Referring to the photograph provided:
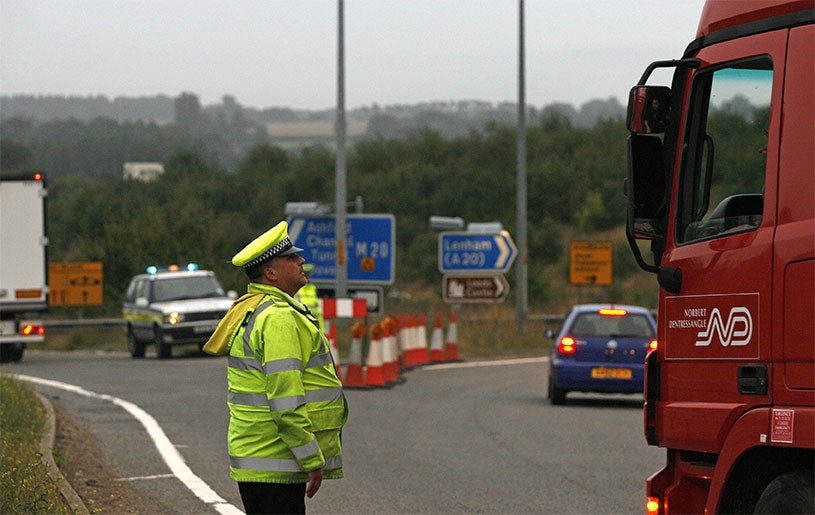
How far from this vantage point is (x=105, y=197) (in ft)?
310

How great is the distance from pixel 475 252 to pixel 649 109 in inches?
1149

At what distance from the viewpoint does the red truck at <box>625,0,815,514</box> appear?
237 inches

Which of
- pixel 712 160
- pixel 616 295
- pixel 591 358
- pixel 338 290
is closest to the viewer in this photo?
pixel 712 160

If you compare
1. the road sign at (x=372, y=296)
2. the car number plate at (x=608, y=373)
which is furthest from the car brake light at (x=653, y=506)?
the road sign at (x=372, y=296)

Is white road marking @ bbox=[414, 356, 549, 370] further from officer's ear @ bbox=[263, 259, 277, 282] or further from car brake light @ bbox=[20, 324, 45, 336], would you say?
officer's ear @ bbox=[263, 259, 277, 282]

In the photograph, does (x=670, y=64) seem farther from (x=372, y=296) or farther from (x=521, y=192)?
(x=521, y=192)

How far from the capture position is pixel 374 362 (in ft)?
75.2

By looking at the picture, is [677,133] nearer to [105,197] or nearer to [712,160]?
[712,160]

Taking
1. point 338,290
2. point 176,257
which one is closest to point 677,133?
point 338,290

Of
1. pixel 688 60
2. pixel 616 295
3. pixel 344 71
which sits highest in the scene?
pixel 344 71

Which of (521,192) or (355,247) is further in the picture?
(521,192)

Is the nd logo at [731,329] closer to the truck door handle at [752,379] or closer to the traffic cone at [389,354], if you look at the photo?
the truck door handle at [752,379]

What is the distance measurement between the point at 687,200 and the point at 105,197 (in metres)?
89.9

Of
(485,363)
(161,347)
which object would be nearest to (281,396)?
(485,363)
